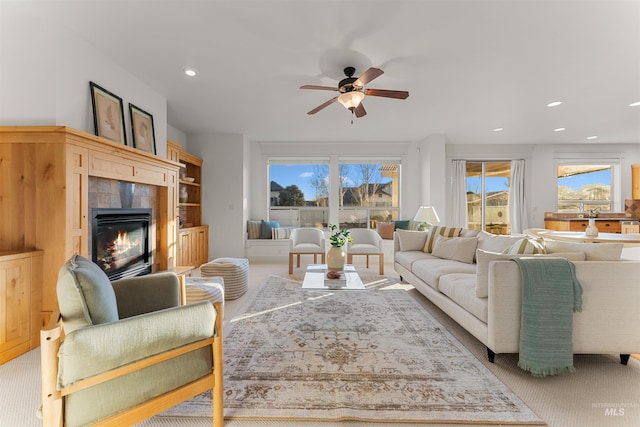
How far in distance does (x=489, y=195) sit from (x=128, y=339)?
7.43 m

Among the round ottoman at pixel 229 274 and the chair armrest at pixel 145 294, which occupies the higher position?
the chair armrest at pixel 145 294

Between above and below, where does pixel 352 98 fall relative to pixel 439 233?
above

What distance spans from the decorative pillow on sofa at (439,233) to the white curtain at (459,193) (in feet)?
9.26

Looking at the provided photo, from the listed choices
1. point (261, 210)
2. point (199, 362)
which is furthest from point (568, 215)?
point (199, 362)

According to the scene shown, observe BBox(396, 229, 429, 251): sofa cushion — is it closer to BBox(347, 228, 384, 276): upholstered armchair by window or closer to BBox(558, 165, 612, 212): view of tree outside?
BBox(347, 228, 384, 276): upholstered armchair by window

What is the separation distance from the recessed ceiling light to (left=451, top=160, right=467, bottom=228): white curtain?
5665mm

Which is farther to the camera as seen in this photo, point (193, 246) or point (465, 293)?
point (193, 246)

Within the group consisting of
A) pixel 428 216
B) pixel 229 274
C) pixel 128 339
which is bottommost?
pixel 229 274

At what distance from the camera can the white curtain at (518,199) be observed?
21.4 feet

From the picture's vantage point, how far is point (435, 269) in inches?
118

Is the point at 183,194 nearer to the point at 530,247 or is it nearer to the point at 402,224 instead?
the point at 402,224

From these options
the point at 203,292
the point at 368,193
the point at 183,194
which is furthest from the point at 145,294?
the point at 368,193

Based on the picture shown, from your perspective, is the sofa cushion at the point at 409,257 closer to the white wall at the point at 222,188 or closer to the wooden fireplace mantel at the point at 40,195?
the white wall at the point at 222,188

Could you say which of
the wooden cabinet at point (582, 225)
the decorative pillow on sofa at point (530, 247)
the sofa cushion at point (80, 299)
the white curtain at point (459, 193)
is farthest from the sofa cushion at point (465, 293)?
the wooden cabinet at point (582, 225)
